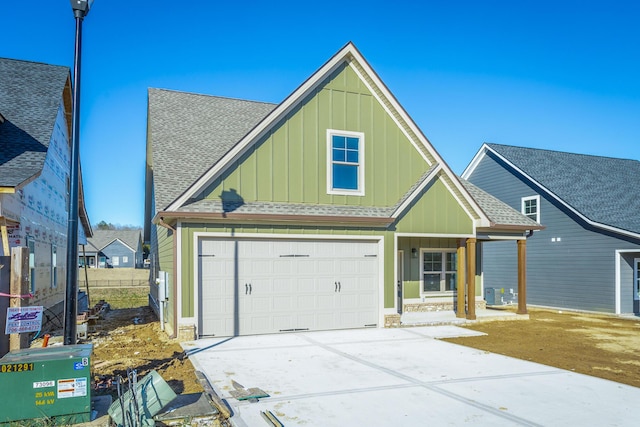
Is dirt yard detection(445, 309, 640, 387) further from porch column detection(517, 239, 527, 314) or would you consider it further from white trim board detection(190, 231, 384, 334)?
white trim board detection(190, 231, 384, 334)

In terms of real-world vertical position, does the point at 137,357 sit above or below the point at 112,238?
below

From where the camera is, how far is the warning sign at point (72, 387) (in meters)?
6.14

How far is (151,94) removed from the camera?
19531 mm

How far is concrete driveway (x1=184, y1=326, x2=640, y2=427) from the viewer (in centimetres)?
662

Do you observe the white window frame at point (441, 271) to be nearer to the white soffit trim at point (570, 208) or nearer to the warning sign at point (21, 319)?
the white soffit trim at point (570, 208)

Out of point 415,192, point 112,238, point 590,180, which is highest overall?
point 590,180

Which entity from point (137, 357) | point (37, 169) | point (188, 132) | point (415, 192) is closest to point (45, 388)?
point (137, 357)

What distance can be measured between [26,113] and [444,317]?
13.5 metres

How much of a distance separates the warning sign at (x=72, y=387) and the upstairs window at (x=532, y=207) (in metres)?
20.8

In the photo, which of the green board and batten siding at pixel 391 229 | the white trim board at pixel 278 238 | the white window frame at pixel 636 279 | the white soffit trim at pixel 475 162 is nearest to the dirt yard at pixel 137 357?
the white trim board at pixel 278 238

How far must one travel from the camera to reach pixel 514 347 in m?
11.8

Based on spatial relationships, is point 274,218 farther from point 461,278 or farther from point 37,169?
point 461,278

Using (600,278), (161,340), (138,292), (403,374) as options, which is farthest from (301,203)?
(138,292)

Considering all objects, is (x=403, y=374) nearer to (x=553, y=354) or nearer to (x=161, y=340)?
(x=553, y=354)
